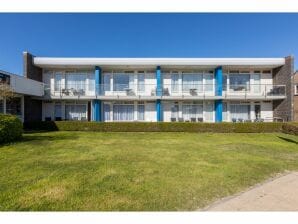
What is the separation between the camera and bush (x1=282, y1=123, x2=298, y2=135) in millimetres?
16141

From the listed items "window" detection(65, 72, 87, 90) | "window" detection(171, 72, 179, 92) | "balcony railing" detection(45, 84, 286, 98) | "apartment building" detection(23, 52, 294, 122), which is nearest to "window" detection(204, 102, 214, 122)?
"apartment building" detection(23, 52, 294, 122)

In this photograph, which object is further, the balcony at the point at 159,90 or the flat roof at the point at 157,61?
the balcony at the point at 159,90

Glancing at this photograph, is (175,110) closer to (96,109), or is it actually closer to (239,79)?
(239,79)

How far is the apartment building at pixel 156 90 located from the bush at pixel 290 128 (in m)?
4.77

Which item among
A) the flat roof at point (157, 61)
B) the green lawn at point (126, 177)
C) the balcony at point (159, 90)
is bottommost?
the green lawn at point (126, 177)

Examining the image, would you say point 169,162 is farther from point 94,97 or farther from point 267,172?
point 94,97

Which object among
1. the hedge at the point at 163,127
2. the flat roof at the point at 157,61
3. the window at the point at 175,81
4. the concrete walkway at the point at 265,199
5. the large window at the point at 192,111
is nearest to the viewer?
the concrete walkway at the point at 265,199

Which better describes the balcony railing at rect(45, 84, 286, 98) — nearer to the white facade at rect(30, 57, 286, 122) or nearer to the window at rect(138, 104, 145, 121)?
the white facade at rect(30, 57, 286, 122)

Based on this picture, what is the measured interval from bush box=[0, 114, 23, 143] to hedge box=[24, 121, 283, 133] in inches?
261

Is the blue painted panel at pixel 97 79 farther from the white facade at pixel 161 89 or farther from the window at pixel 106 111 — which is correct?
the window at pixel 106 111

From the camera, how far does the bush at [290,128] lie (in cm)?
1614

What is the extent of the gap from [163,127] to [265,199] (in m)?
14.4

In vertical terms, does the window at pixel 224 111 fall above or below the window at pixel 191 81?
below

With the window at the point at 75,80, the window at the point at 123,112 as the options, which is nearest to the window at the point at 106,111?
the window at the point at 123,112
